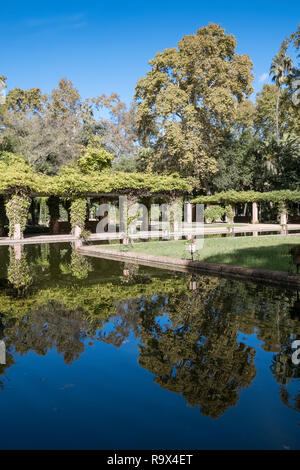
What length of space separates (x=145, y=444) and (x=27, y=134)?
1611 inches

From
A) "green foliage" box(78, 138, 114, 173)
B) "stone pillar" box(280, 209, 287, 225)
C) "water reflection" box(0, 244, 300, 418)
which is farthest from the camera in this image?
"stone pillar" box(280, 209, 287, 225)

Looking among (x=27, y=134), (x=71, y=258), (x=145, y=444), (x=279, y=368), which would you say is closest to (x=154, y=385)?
(x=145, y=444)

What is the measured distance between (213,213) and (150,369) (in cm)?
3636

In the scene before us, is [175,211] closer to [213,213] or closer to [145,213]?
[145,213]

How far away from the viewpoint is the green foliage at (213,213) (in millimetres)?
40188

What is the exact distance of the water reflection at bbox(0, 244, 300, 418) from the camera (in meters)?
4.36

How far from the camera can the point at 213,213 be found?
40250 mm

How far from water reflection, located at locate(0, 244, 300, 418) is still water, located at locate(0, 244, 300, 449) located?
0.06 feet

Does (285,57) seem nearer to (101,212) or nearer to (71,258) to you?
(101,212)

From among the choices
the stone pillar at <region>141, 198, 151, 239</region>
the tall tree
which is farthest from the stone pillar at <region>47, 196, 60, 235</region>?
the tall tree

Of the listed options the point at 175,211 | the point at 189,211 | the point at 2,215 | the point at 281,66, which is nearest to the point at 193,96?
the point at 281,66

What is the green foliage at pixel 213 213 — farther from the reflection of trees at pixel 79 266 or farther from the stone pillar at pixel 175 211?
the reflection of trees at pixel 79 266

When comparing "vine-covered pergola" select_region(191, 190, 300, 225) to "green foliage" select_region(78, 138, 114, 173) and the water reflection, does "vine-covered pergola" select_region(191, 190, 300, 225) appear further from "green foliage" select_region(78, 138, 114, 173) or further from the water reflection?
the water reflection

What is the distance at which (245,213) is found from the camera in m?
45.2
